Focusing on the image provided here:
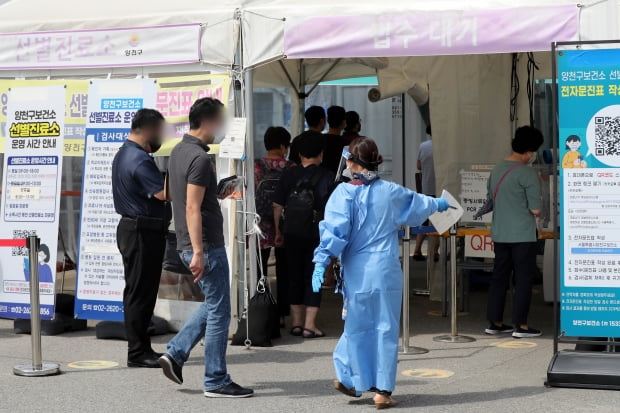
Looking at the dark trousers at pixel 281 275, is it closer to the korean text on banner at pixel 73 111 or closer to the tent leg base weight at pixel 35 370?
the korean text on banner at pixel 73 111

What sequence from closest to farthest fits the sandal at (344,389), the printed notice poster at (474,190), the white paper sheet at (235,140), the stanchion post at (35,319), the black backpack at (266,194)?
the sandal at (344,389) < the stanchion post at (35,319) < the white paper sheet at (235,140) < the black backpack at (266,194) < the printed notice poster at (474,190)

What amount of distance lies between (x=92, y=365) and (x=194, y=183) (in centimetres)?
207

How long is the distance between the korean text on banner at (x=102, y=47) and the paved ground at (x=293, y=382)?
2.28 meters

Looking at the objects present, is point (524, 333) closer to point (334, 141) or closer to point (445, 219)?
point (445, 219)

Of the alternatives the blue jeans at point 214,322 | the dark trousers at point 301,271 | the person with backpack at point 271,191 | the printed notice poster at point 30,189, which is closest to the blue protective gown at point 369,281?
the blue jeans at point 214,322

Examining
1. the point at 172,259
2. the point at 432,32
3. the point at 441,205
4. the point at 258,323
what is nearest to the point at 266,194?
the point at 172,259

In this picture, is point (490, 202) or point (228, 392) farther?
point (490, 202)

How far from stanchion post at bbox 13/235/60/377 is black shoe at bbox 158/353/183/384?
3.95ft

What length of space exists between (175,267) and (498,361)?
2770 mm

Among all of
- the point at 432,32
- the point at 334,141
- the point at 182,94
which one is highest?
the point at 432,32

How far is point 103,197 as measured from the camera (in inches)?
344

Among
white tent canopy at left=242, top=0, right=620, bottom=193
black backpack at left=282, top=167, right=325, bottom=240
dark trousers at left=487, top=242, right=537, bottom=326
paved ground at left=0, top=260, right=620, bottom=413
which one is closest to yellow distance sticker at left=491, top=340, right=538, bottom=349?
paved ground at left=0, top=260, right=620, bottom=413

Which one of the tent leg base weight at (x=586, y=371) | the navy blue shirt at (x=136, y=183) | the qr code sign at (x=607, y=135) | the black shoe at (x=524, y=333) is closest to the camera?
the tent leg base weight at (x=586, y=371)

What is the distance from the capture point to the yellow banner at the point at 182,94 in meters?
8.50
